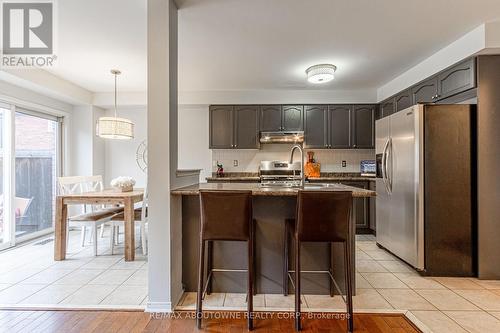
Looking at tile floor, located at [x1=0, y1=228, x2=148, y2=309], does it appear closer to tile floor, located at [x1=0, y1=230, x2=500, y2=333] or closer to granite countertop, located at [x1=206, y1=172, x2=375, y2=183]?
tile floor, located at [x1=0, y1=230, x2=500, y2=333]

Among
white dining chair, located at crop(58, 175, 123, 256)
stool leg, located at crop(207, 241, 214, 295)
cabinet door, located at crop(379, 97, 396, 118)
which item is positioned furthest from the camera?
cabinet door, located at crop(379, 97, 396, 118)

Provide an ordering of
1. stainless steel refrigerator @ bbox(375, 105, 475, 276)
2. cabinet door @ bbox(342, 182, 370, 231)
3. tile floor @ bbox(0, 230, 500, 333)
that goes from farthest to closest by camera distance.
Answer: cabinet door @ bbox(342, 182, 370, 231) → stainless steel refrigerator @ bbox(375, 105, 475, 276) → tile floor @ bbox(0, 230, 500, 333)

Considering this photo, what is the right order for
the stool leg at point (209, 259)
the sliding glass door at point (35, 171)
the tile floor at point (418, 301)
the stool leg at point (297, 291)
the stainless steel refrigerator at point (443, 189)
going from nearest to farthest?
the stool leg at point (297, 291) < the tile floor at point (418, 301) < the stool leg at point (209, 259) < the stainless steel refrigerator at point (443, 189) < the sliding glass door at point (35, 171)

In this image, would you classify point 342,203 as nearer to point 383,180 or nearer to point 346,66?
point 383,180

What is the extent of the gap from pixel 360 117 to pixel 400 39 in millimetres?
1980

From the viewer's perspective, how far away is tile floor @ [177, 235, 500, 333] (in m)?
2.04

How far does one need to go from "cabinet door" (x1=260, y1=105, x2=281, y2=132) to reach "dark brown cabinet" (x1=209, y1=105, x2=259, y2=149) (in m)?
0.10

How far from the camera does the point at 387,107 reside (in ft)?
14.9

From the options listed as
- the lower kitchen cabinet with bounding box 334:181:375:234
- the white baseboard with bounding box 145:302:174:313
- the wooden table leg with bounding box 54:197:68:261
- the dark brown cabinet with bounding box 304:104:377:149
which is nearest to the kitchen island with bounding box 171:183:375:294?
the white baseboard with bounding box 145:302:174:313

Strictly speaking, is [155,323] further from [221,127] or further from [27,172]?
[27,172]
